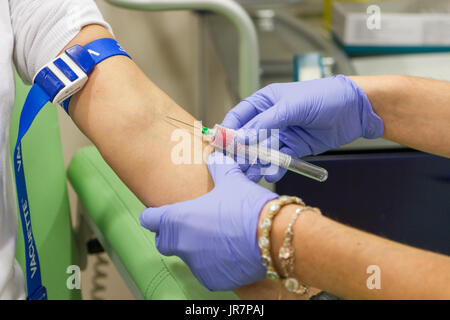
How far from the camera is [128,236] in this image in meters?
0.90

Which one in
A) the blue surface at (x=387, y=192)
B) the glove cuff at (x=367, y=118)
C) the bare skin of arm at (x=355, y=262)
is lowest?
the blue surface at (x=387, y=192)

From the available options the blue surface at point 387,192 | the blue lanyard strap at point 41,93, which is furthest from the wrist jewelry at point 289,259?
the blue surface at point 387,192

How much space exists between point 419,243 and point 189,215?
740mm

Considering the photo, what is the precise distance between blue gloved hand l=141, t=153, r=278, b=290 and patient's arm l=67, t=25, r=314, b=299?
0.25 ft

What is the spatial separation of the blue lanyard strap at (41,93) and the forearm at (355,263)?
44 centimetres

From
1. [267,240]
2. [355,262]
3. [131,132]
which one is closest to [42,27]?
[131,132]

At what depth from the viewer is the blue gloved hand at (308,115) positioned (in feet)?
2.82

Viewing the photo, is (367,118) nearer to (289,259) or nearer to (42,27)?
(289,259)

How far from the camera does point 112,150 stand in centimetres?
86

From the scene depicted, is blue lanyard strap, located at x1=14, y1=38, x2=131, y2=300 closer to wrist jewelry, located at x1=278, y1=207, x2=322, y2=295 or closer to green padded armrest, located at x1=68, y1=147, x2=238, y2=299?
green padded armrest, located at x1=68, y1=147, x2=238, y2=299

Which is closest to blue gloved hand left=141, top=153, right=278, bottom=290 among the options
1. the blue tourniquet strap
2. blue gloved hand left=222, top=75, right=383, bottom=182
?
blue gloved hand left=222, top=75, right=383, bottom=182

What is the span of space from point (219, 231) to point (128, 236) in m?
0.26

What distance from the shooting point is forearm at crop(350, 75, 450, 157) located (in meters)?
0.96

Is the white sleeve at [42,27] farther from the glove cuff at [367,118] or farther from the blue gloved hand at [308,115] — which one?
the glove cuff at [367,118]
